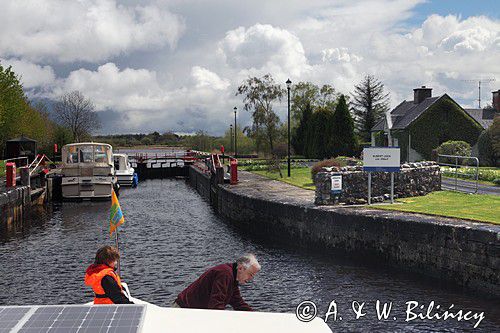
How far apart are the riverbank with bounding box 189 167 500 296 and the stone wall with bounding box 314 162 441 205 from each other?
976 mm

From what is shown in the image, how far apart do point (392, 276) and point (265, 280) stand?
11.6 feet

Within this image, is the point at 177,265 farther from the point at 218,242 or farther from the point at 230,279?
the point at 230,279

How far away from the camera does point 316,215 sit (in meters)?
21.1

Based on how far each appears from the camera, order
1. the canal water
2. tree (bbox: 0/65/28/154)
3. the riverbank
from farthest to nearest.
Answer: tree (bbox: 0/65/28/154), the riverbank, the canal water

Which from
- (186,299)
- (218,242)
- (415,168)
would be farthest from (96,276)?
(415,168)

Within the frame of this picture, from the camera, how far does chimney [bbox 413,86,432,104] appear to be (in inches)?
2251

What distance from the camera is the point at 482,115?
55281 millimetres

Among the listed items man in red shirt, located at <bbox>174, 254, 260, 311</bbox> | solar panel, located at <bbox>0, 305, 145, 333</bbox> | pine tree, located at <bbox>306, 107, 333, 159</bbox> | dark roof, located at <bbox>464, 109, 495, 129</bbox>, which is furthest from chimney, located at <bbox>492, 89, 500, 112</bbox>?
solar panel, located at <bbox>0, 305, 145, 333</bbox>

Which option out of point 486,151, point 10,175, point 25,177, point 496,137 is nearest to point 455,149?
point 486,151

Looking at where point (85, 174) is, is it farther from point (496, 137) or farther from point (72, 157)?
point (496, 137)

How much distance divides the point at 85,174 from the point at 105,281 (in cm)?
3296

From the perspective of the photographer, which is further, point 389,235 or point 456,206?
point 456,206

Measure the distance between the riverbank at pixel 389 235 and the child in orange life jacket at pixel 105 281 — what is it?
986 centimetres

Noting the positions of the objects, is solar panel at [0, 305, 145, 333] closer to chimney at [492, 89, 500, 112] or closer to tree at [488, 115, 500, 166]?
tree at [488, 115, 500, 166]
